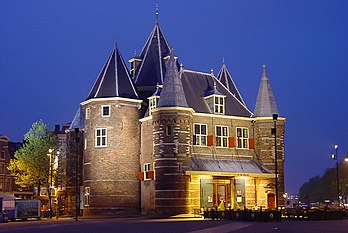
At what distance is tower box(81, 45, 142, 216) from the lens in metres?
54.0

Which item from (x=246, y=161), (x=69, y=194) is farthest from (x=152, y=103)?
(x=69, y=194)

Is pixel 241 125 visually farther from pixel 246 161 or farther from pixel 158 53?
pixel 158 53

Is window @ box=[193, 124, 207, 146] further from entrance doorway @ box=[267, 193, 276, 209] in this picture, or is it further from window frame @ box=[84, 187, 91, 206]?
window frame @ box=[84, 187, 91, 206]

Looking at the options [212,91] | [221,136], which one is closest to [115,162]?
[221,136]

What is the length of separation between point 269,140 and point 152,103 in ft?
43.0

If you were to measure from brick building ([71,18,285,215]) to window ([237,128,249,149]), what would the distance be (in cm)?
11

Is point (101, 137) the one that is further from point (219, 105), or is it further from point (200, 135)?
point (219, 105)

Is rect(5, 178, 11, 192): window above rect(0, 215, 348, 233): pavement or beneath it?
above

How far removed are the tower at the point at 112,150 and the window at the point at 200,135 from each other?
6.30m

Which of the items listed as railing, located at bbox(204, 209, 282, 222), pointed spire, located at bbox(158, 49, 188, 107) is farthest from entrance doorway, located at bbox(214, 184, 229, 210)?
railing, located at bbox(204, 209, 282, 222)

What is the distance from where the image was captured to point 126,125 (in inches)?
2174

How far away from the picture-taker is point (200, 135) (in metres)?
53.8

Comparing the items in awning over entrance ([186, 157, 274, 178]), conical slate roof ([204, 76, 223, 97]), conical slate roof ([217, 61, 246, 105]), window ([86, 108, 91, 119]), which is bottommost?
awning over entrance ([186, 157, 274, 178])

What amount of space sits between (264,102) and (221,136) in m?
6.41
